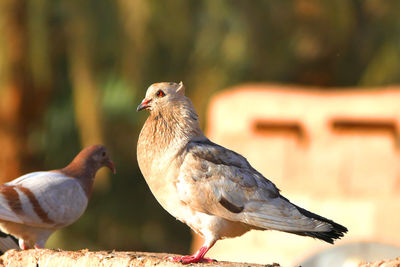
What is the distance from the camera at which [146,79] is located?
16.0 metres

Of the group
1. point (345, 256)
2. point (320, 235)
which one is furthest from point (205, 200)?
point (345, 256)

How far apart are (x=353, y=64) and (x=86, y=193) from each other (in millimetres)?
13499

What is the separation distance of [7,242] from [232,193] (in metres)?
1.93

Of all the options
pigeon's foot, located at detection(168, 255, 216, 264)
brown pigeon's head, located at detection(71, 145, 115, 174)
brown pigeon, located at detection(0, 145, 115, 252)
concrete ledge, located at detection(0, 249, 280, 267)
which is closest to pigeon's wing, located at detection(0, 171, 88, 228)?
brown pigeon, located at detection(0, 145, 115, 252)

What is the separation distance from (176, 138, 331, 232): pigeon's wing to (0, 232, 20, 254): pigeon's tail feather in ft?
5.38

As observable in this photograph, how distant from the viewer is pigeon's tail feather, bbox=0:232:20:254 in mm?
6105

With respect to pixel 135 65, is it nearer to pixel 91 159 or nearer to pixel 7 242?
pixel 91 159

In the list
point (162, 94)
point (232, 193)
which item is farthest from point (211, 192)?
point (162, 94)

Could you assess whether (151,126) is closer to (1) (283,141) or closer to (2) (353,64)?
(1) (283,141)

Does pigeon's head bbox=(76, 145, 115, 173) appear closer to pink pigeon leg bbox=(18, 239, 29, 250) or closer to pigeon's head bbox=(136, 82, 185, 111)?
pink pigeon leg bbox=(18, 239, 29, 250)

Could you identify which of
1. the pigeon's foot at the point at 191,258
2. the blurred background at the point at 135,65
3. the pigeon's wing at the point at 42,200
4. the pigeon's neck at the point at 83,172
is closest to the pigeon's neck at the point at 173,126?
the pigeon's foot at the point at 191,258

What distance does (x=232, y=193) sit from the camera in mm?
5223

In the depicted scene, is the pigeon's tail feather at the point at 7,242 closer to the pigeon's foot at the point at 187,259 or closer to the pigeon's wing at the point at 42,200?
the pigeon's wing at the point at 42,200

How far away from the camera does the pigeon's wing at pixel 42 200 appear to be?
6.10 meters
